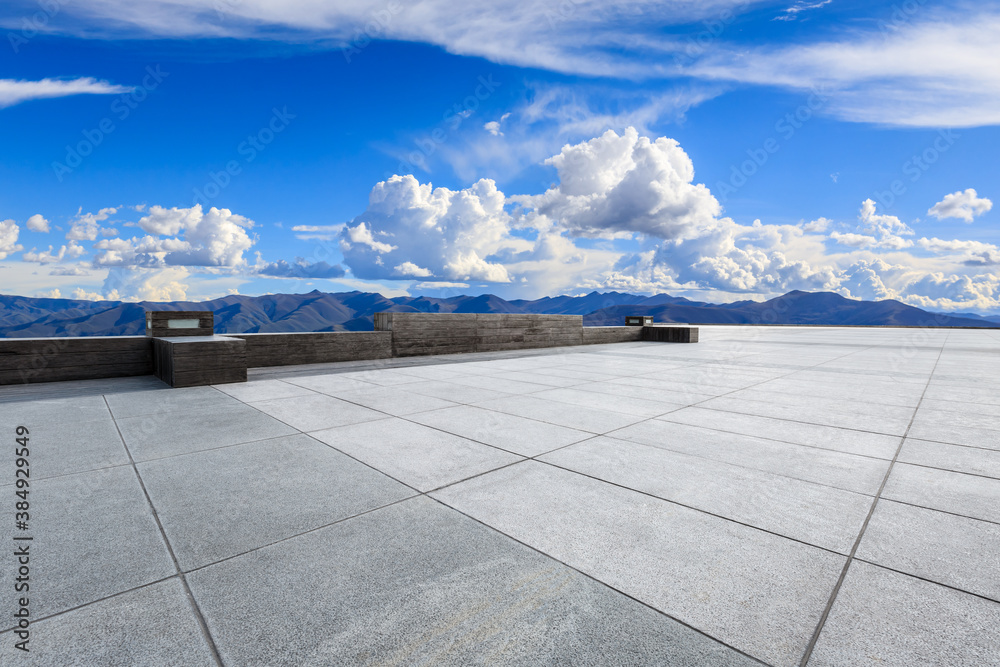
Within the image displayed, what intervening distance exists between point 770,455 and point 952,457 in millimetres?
1728

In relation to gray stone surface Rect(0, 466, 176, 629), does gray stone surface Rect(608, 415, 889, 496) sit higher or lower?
lower

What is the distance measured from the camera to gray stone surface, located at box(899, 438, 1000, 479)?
4.32 metres

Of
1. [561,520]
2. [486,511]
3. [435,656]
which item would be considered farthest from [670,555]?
[435,656]

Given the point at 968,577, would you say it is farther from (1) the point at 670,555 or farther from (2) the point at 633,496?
(2) the point at 633,496

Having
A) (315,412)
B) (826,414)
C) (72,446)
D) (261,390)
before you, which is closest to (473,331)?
(261,390)

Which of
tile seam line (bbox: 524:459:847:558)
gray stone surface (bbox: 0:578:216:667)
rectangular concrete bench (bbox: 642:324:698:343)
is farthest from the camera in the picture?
rectangular concrete bench (bbox: 642:324:698:343)

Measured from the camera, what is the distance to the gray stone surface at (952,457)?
4.32m

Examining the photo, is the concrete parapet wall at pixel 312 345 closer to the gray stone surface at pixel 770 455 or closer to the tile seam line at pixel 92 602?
the tile seam line at pixel 92 602

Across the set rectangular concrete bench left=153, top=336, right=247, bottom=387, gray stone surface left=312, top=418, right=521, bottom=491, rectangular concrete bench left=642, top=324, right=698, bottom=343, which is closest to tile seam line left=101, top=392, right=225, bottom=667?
gray stone surface left=312, top=418, right=521, bottom=491

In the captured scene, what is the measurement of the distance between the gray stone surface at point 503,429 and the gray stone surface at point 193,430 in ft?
5.86

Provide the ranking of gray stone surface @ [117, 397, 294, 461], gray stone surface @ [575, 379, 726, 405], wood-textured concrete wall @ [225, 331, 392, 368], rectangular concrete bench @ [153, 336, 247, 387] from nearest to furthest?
1. gray stone surface @ [117, 397, 294, 461]
2. gray stone surface @ [575, 379, 726, 405]
3. rectangular concrete bench @ [153, 336, 247, 387]
4. wood-textured concrete wall @ [225, 331, 392, 368]

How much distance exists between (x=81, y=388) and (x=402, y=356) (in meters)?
6.99

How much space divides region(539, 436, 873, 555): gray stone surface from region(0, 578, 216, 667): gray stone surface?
9.67ft

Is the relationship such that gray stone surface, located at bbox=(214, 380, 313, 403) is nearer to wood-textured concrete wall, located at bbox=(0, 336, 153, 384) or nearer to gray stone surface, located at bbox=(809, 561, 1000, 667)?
wood-textured concrete wall, located at bbox=(0, 336, 153, 384)
